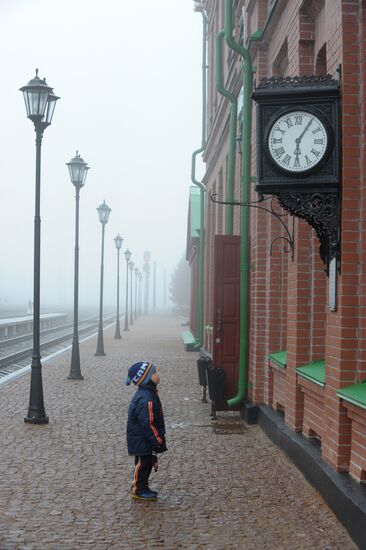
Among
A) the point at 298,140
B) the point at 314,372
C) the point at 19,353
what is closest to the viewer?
the point at 298,140

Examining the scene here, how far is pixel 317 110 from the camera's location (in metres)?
6.32

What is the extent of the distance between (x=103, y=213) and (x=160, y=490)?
19.5 metres

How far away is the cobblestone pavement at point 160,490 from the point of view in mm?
5598

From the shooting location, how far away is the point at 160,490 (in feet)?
23.1

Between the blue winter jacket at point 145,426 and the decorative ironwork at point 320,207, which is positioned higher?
the decorative ironwork at point 320,207

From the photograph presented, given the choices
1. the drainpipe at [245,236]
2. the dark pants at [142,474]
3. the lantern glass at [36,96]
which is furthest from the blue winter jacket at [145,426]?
the lantern glass at [36,96]

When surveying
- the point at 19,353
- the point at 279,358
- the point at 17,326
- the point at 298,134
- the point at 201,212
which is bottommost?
the point at 17,326

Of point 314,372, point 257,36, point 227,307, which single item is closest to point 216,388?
point 227,307

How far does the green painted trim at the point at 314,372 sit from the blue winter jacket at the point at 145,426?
58.1 inches

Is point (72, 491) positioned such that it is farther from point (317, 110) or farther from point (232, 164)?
point (232, 164)

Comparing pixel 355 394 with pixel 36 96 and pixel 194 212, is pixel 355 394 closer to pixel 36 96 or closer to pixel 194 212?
pixel 36 96

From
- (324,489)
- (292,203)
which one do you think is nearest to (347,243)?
(292,203)

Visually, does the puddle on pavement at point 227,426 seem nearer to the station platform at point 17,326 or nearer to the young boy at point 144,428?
the young boy at point 144,428

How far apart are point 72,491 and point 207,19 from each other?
19.5m
